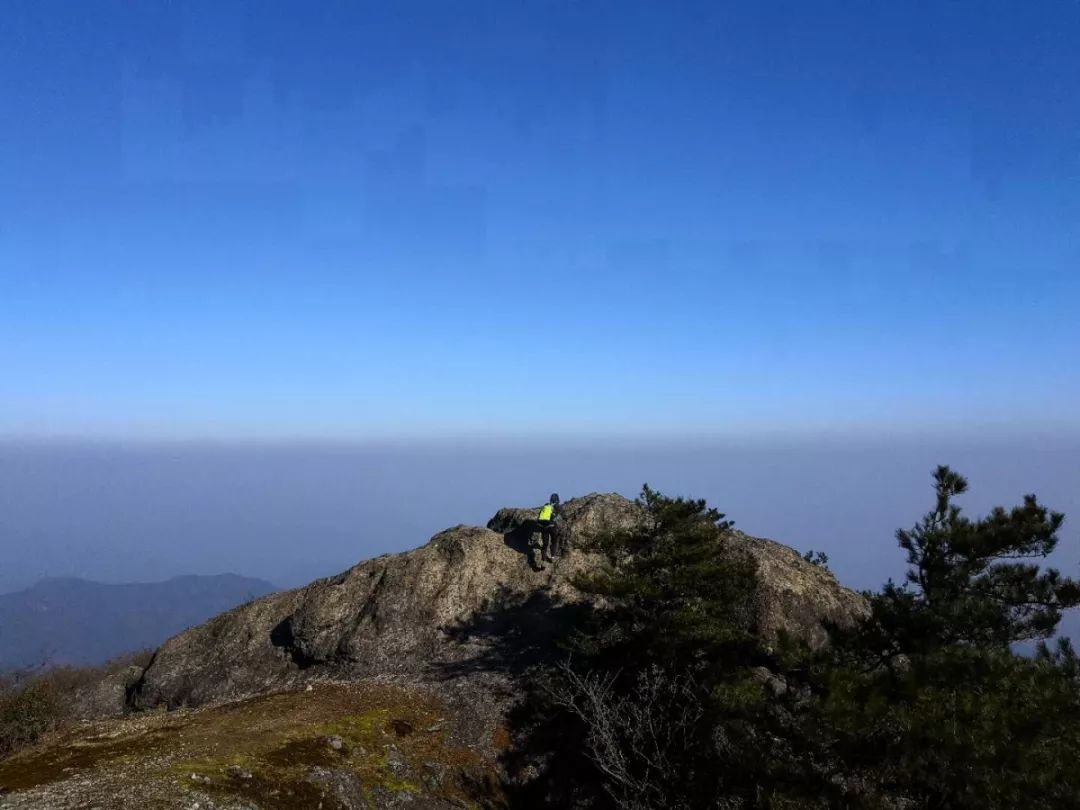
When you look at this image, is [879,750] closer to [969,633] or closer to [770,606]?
[969,633]

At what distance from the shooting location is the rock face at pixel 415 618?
27547mm

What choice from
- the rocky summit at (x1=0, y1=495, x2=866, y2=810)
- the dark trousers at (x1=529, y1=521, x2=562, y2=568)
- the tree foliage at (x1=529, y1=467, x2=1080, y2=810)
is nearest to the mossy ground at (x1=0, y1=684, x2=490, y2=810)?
the rocky summit at (x1=0, y1=495, x2=866, y2=810)

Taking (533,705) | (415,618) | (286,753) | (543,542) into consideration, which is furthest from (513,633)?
(286,753)

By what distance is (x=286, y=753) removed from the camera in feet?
61.4

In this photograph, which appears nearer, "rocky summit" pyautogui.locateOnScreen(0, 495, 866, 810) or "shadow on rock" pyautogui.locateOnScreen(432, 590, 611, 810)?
"rocky summit" pyautogui.locateOnScreen(0, 495, 866, 810)

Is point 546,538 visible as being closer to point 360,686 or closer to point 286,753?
point 360,686

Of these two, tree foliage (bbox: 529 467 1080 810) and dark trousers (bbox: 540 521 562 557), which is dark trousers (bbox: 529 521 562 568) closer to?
dark trousers (bbox: 540 521 562 557)

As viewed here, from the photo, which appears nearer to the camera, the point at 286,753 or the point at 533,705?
the point at 286,753

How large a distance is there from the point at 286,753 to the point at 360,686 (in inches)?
268

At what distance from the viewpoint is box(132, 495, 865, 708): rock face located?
27547 mm

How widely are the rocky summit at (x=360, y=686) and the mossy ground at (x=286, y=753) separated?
63mm

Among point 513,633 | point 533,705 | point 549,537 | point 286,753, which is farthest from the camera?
point 549,537

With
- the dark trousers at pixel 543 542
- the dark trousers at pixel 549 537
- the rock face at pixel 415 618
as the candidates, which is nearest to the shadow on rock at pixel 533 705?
the rock face at pixel 415 618

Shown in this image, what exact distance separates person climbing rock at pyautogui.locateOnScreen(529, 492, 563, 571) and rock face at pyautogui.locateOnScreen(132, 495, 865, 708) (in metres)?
0.67
